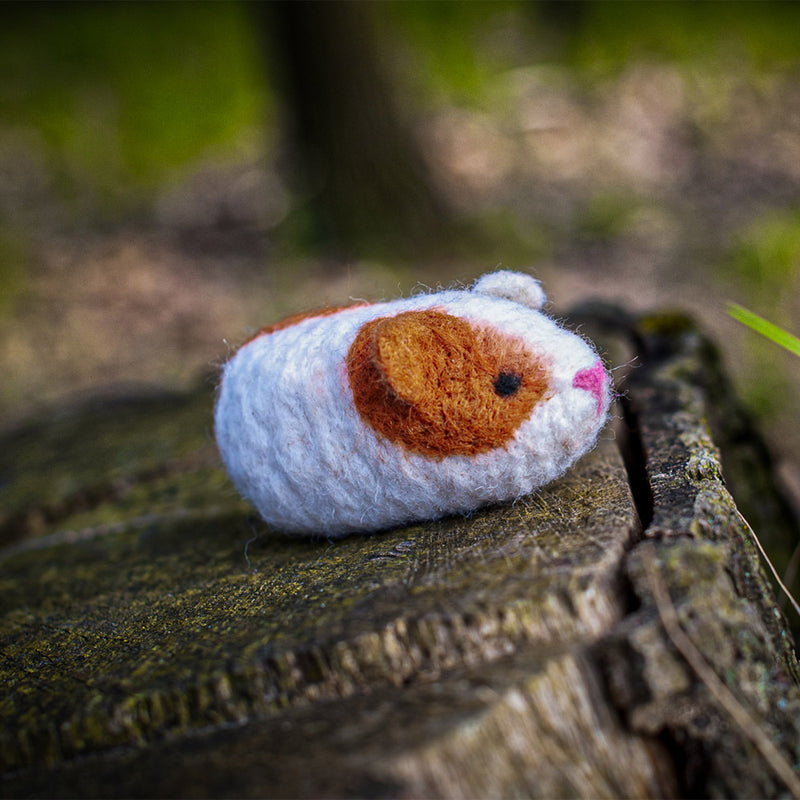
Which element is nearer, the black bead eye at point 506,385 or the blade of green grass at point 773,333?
the black bead eye at point 506,385

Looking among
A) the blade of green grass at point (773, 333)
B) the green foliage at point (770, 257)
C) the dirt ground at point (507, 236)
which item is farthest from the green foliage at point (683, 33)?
the blade of green grass at point (773, 333)

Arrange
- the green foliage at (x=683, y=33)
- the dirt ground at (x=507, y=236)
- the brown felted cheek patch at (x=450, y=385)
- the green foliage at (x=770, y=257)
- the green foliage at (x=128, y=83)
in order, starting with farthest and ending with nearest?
1. the green foliage at (x=683, y=33)
2. the green foliage at (x=128, y=83)
3. the dirt ground at (x=507, y=236)
4. the green foliage at (x=770, y=257)
5. the brown felted cheek patch at (x=450, y=385)

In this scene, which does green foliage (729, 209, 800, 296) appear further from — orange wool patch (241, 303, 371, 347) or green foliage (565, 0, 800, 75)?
green foliage (565, 0, 800, 75)

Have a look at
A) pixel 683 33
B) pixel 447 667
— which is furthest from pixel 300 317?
pixel 683 33

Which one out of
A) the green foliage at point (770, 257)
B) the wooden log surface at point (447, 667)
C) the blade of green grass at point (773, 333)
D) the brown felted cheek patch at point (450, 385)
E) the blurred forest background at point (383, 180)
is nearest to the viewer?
the wooden log surface at point (447, 667)

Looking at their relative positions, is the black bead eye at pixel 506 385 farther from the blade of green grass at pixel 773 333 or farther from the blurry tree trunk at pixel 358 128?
the blurry tree trunk at pixel 358 128

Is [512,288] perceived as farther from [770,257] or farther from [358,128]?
[358,128]

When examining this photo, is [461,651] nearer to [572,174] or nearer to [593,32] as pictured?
[572,174]
